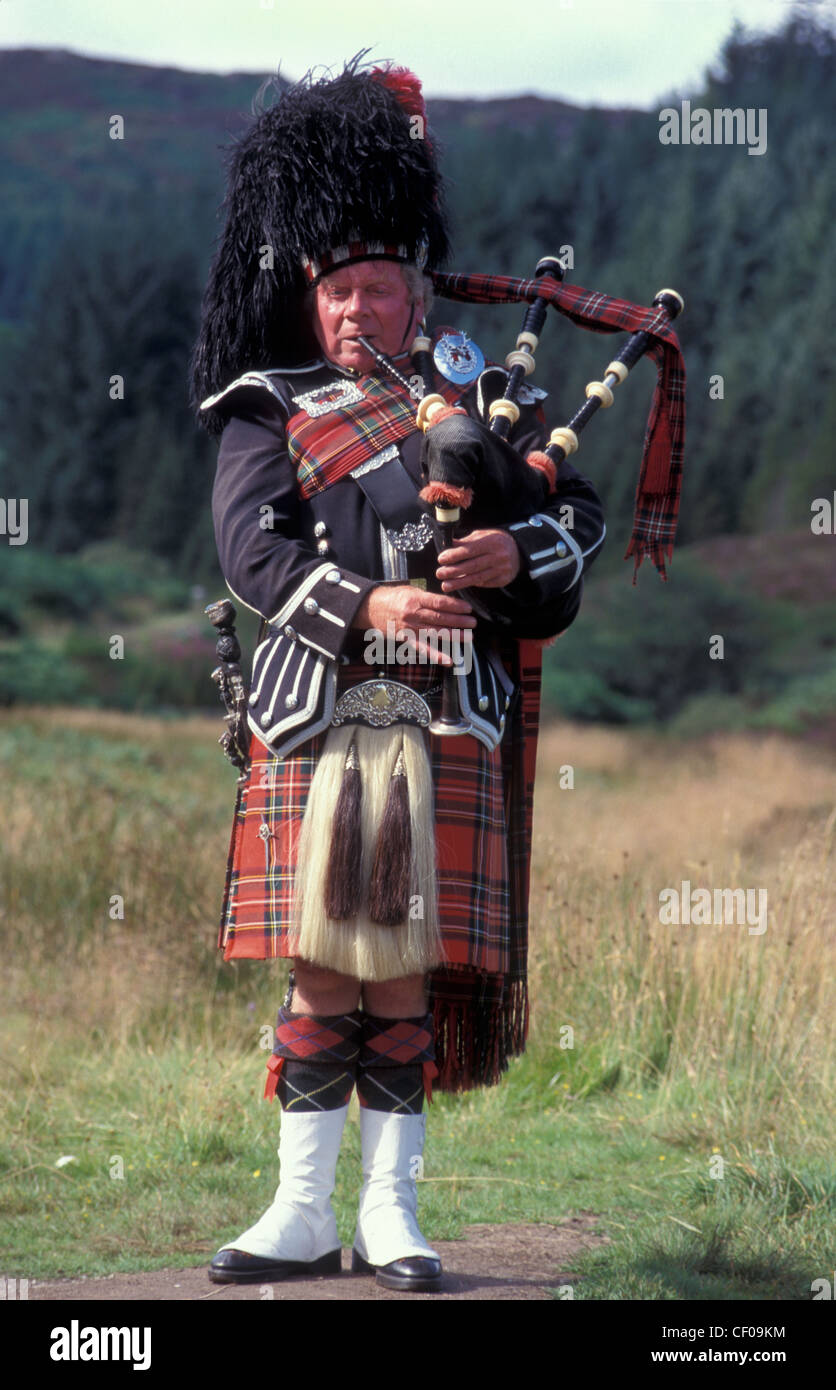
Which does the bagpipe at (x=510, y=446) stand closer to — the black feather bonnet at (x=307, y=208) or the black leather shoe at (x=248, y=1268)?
the black feather bonnet at (x=307, y=208)

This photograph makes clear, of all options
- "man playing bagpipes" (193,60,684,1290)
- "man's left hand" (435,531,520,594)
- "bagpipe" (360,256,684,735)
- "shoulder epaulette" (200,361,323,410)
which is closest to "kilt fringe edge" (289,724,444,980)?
"man playing bagpipes" (193,60,684,1290)

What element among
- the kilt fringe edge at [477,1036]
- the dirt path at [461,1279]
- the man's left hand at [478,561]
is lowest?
the dirt path at [461,1279]

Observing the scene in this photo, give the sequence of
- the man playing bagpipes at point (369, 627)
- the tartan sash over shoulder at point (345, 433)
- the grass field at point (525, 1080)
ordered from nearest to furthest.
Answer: the man playing bagpipes at point (369, 627) < the tartan sash over shoulder at point (345, 433) < the grass field at point (525, 1080)

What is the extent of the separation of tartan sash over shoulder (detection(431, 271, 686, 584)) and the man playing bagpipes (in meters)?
0.04

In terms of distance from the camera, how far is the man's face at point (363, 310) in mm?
3029

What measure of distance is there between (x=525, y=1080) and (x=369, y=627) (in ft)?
7.25

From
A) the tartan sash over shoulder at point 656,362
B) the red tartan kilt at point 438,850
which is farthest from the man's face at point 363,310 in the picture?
the red tartan kilt at point 438,850

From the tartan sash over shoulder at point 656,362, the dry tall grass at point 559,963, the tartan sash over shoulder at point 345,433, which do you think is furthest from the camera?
the dry tall grass at point 559,963

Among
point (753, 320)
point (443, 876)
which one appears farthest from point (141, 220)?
point (443, 876)

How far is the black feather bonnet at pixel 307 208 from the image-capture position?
3.04m

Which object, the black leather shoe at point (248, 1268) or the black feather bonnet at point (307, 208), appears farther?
the black feather bonnet at point (307, 208)

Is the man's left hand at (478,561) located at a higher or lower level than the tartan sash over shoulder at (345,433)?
lower

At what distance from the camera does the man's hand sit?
2803 millimetres
